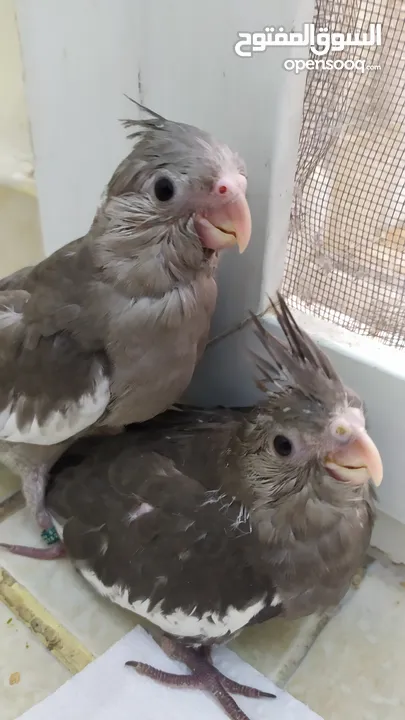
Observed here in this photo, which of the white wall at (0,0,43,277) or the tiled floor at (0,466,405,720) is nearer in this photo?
the tiled floor at (0,466,405,720)

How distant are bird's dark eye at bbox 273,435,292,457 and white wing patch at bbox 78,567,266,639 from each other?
6.4 inches

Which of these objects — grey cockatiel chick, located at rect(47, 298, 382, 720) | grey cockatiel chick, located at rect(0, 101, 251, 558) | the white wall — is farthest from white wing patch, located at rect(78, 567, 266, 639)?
the white wall

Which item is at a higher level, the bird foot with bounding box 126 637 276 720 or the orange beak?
the orange beak

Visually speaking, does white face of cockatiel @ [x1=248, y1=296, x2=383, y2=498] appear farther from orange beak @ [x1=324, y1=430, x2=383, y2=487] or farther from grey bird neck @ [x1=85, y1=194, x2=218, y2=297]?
grey bird neck @ [x1=85, y1=194, x2=218, y2=297]

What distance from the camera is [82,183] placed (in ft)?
3.18

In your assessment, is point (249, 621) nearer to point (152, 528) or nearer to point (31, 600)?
point (152, 528)

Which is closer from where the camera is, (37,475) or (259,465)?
(259,465)

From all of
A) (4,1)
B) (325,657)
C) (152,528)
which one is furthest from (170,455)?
(4,1)

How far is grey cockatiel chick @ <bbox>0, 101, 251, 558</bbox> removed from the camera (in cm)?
63

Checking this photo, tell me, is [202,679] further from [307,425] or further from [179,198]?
[179,198]

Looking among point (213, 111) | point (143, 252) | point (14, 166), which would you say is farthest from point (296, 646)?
point (14, 166)

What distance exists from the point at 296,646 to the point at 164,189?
568 mm

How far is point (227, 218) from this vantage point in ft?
2.08

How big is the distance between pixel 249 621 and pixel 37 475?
0.35 meters
